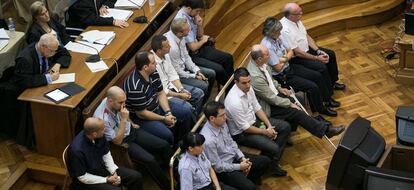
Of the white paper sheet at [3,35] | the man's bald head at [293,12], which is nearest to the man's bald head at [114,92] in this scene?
the white paper sheet at [3,35]

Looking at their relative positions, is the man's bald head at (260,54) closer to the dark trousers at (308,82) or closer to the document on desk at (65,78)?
the dark trousers at (308,82)

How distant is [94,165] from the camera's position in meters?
4.70

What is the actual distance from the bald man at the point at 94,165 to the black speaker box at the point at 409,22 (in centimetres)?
317

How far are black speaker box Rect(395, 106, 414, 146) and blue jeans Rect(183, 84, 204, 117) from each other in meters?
1.52

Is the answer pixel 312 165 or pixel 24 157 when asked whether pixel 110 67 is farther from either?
pixel 312 165

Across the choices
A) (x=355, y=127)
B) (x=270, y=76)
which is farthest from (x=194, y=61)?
(x=355, y=127)

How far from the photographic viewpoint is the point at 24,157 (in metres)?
5.24

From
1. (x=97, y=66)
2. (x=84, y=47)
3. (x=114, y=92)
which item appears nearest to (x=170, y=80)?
(x=97, y=66)

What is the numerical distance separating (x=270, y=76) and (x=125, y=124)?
4.80 ft

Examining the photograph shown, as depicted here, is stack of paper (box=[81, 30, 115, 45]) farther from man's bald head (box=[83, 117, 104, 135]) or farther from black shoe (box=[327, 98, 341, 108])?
black shoe (box=[327, 98, 341, 108])

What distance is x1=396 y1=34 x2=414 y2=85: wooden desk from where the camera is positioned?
6.75m

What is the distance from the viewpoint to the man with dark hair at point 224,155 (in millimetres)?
5016

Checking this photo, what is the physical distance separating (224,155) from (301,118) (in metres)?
0.91

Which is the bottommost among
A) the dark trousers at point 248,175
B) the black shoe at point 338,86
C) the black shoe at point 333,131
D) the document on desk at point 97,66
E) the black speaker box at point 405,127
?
the black shoe at point 338,86
